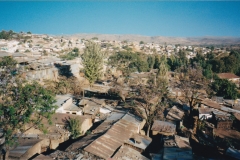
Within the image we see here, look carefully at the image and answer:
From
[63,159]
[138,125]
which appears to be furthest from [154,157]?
[63,159]

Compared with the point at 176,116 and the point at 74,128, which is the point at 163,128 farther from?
the point at 74,128

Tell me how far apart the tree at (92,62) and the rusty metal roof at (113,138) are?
11477mm

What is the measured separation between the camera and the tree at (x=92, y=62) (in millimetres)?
29047

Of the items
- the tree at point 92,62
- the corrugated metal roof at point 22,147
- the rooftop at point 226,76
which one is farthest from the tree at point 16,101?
the rooftop at point 226,76

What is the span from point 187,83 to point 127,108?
8212 mm

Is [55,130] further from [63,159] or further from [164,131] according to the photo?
[164,131]

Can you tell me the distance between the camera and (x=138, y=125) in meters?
18.5

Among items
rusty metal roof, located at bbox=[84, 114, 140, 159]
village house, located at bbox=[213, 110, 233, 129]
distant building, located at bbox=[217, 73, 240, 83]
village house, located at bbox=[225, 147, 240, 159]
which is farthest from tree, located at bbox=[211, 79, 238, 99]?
rusty metal roof, located at bbox=[84, 114, 140, 159]

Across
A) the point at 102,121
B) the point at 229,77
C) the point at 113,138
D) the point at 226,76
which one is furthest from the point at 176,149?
the point at 226,76

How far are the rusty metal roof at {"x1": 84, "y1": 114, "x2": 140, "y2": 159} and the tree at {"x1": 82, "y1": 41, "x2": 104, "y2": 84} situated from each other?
11477 millimetres

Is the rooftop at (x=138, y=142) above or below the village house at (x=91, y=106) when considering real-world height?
below

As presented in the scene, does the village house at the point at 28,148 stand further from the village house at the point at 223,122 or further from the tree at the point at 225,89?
the tree at the point at 225,89

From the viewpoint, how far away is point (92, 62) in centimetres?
2903

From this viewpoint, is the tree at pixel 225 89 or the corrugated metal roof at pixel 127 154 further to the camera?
the tree at pixel 225 89
